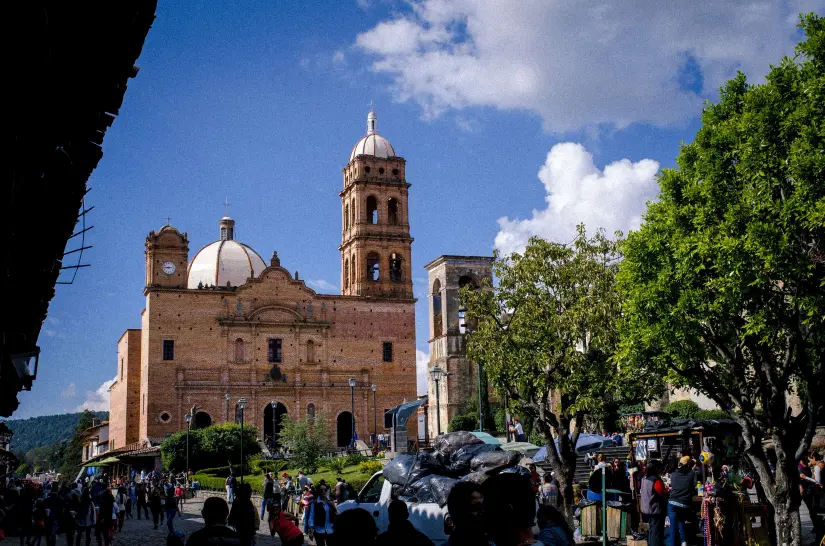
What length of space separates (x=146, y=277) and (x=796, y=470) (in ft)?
159

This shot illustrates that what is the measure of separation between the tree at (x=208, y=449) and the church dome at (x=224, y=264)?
14.7m

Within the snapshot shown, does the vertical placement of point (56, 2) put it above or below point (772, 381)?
above

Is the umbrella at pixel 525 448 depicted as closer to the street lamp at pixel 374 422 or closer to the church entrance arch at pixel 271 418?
the street lamp at pixel 374 422

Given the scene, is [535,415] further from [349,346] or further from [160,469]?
[349,346]

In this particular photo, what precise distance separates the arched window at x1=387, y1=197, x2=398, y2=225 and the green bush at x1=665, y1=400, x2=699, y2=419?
28.4m

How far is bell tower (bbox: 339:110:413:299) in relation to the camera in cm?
6016

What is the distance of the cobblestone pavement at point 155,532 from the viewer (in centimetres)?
2125

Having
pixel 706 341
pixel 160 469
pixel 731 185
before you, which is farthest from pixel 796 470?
pixel 160 469

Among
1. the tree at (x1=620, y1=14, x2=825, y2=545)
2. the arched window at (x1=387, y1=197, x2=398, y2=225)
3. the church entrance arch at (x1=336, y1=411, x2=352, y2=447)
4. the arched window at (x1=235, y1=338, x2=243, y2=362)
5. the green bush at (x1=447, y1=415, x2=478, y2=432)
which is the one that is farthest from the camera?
the arched window at (x1=387, y1=197, x2=398, y2=225)

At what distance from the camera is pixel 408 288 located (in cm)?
6128

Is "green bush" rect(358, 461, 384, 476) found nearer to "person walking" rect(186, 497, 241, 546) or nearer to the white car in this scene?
the white car

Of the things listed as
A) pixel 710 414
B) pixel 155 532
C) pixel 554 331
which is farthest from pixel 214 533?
pixel 710 414

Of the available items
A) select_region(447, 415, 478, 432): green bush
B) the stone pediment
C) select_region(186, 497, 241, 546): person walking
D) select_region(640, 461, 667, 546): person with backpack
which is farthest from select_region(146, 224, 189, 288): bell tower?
select_region(186, 497, 241, 546): person walking

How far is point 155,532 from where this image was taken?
2477 cm
